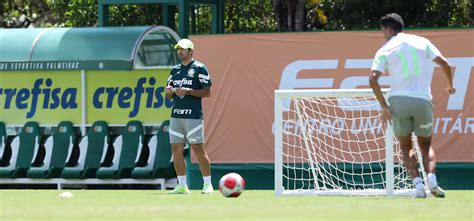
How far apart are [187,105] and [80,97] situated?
6236mm

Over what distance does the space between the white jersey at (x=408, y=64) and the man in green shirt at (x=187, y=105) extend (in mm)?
3341

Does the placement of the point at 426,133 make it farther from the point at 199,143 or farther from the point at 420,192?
the point at 199,143

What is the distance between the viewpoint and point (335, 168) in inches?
771

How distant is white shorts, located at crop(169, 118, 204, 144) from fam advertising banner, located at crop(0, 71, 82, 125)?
608 centimetres

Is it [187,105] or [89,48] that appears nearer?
[187,105]

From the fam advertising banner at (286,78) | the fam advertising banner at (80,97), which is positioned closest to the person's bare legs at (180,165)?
the fam advertising banner at (286,78)

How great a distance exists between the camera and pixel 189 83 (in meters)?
16.9

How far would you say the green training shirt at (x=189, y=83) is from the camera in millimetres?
16906

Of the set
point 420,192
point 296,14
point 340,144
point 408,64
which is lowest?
point 340,144

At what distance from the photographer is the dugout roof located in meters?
22.0

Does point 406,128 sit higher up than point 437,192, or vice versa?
point 406,128

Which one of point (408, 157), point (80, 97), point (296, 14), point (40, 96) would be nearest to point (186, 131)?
point (408, 157)

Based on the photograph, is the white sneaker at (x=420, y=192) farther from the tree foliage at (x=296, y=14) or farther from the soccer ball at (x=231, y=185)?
the tree foliage at (x=296, y=14)

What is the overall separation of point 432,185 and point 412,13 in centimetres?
1586
